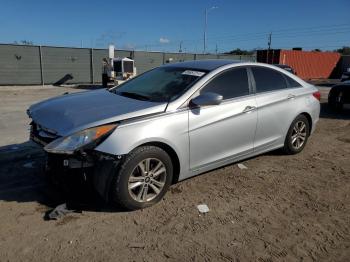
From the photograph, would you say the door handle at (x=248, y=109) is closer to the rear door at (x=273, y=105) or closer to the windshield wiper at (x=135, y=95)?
the rear door at (x=273, y=105)

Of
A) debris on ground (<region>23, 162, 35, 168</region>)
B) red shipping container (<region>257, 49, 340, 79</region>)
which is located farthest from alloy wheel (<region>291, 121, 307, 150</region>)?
red shipping container (<region>257, 49, 340, 79</region>)

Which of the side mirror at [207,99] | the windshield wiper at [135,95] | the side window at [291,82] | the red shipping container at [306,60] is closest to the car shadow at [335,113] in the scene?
the side window at [291,82]

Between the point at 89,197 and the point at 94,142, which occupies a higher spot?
the point at 94,142

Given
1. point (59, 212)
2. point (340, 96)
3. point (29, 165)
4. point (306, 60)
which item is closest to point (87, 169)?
point (59, 212)

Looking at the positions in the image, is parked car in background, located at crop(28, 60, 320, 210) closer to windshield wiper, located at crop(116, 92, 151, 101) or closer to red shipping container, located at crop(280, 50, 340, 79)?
windshield wiper, located at crop(116, 92, 151, 101)

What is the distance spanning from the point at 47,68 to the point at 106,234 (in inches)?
976

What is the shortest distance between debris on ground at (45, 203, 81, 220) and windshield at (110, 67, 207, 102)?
154cm

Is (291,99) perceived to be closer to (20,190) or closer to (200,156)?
(200,156)

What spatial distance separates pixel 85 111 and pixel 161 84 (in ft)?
3.92

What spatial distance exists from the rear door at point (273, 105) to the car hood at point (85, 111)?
1.76 metres

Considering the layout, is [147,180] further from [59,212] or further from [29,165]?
[29,165]

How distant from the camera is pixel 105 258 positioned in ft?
10.2

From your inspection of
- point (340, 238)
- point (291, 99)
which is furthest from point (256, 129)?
point (340, 238)

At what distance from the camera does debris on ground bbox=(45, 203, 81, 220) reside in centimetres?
375
